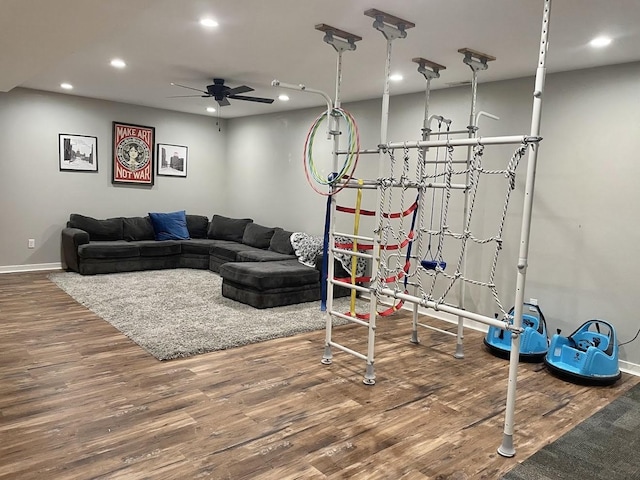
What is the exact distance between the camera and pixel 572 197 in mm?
4215

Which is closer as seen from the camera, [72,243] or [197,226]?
[72,243]

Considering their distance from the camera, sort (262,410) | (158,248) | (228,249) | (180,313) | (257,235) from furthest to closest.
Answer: (257,235), (158,248), (228,249), (180,313), (262,410)

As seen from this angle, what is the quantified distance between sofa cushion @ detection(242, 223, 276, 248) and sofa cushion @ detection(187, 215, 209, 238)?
0.97 metres

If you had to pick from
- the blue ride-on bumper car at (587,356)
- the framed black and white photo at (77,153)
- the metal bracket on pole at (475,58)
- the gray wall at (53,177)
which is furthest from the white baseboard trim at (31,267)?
the blue ride-on bumper car at (587,356)

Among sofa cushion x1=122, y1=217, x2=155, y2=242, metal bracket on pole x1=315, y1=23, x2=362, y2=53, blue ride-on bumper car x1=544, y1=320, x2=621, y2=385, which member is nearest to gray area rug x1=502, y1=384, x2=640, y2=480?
blue ride-on bumper car x1=544, y1=320, x2=621, y2=385

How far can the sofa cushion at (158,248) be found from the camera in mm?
6996

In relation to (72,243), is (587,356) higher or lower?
lower

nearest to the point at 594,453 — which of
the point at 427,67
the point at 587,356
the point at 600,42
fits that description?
the point at 587,356

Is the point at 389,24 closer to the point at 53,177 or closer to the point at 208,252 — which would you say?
the point at 208,252

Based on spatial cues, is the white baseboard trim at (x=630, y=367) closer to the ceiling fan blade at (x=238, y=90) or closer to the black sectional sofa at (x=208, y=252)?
the black sectional sofa at (x=208, y=252)

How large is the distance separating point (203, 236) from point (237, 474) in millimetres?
6210

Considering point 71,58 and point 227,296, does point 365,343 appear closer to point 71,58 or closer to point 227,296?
point 227,296

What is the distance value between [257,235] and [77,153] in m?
2.96

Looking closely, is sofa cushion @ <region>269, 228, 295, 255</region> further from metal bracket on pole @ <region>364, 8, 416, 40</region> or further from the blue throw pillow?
metal bracket on pole @ <region>364, 8, 416, 40</region>
